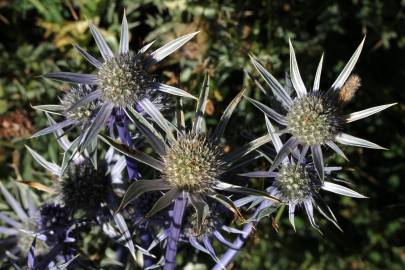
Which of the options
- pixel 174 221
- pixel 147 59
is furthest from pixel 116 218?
pixel 147 59

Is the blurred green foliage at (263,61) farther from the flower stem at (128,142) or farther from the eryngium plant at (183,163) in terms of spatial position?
the eryngium plant at (183,163)

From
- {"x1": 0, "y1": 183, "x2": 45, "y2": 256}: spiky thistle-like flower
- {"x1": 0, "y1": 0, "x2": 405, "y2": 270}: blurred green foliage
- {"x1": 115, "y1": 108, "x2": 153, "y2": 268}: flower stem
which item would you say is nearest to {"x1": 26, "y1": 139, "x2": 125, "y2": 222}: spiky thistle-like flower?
{"x1": 115, "y1": 108, "x2": 153, "y2": 268}: flower stem

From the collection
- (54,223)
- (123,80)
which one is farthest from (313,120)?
(54,223)

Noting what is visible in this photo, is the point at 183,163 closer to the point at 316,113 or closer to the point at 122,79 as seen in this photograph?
the point at 122,79

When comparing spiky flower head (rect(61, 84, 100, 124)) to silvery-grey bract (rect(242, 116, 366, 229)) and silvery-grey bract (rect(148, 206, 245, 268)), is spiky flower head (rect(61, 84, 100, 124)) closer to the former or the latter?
silvery-grey bract (rect(148, 206, 245, 268))

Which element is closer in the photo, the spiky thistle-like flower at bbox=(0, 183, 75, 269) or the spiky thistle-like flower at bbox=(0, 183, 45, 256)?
the spiky thistle-like flower at bbox=(0, 183, 75, 269)

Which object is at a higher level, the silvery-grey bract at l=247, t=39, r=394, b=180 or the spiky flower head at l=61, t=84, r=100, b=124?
the spiky flower head at l=61, t=84, r=100, b=124
